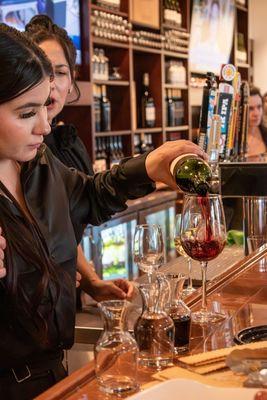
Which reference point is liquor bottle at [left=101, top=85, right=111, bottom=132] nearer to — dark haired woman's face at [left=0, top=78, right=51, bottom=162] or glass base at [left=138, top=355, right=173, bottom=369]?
dark haired woman's face at [left=0, top=78, right=51, bottom=162]

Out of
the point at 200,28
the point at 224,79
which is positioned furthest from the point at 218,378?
the point at 200,28

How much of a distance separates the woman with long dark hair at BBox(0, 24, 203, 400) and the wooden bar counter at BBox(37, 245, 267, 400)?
0.31 m

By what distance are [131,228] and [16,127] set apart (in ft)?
11.3

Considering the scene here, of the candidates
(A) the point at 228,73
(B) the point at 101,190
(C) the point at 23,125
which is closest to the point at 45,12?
(A) the point at 228,73

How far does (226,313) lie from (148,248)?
32cm

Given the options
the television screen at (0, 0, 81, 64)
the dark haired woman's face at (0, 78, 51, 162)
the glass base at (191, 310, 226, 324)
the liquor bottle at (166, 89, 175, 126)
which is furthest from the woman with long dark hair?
the liquor bottle at (166, 89, 175, 126)

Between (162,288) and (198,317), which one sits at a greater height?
(162,288)

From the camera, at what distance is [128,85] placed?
17.5ft

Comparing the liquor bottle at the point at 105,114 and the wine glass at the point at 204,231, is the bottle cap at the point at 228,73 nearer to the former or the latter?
the wine glass at the point at 204,231

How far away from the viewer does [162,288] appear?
1130mm

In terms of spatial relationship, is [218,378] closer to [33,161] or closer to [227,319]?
[227,319]

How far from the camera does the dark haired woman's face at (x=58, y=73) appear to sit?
7.84 feet

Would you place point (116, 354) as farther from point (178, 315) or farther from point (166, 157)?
point (166, 157)


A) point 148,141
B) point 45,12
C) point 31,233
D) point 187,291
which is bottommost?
point 187,291
